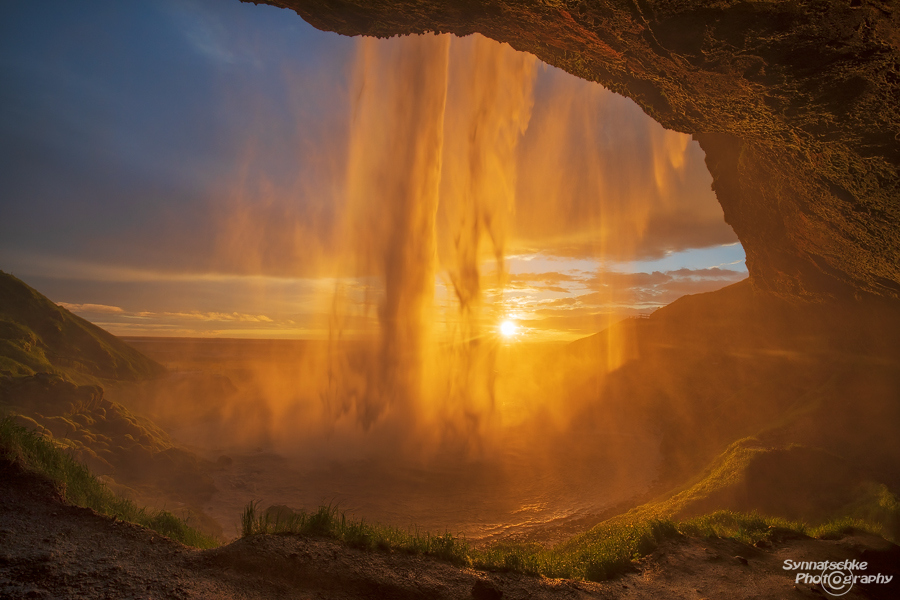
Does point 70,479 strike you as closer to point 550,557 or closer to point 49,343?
point 550,557

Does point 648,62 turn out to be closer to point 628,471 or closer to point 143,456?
point 628,471

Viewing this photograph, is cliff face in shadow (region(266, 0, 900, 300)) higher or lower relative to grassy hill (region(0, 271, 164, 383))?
higher

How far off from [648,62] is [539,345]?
218 feet

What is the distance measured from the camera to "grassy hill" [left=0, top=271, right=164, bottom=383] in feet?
80.0

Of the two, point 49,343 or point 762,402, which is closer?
point 762,402

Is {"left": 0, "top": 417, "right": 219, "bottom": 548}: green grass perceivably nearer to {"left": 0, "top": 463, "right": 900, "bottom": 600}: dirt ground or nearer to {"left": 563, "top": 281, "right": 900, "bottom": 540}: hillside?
{"left": 0, "top": 463, "right": 900, "bottom": 600}: dirt ground

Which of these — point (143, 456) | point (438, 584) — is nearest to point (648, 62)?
point (438, 584)

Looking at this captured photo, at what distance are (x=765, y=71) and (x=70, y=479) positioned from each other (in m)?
14.5

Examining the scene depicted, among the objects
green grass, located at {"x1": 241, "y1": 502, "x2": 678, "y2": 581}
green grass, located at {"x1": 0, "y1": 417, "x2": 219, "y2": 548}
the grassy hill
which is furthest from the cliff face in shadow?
the grassy hill

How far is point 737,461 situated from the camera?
16125mm

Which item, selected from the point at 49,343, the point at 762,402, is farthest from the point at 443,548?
the point at 49,343

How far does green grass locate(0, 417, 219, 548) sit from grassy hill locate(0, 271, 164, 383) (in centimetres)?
2138

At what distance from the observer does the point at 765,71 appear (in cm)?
644

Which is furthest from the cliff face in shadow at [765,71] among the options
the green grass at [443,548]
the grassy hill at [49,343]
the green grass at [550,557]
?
the grassy hill at [49,343]
